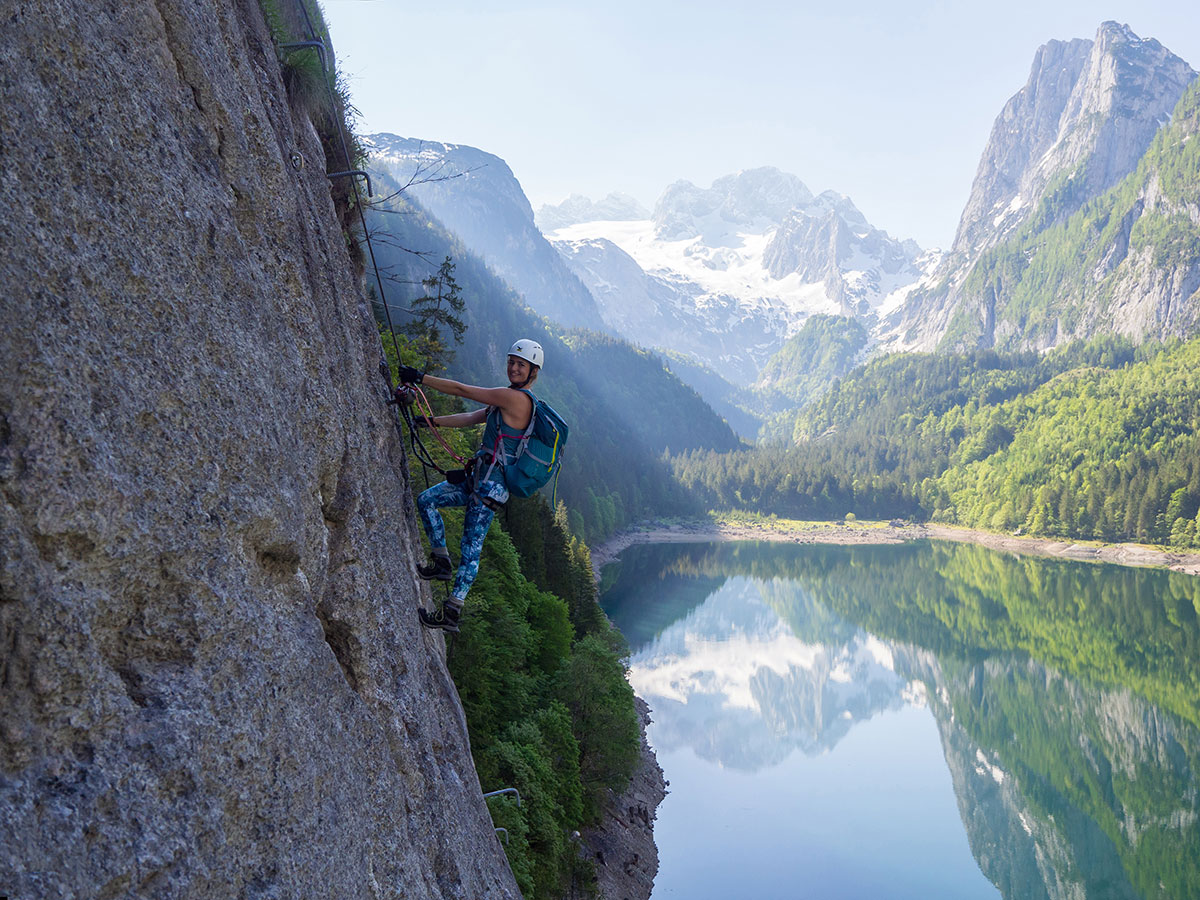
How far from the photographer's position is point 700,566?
121000 millimetres

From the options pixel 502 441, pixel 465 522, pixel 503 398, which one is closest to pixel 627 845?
pixel 465 522

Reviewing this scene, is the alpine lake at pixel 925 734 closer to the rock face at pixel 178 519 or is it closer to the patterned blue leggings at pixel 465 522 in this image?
the patterned blue leggings at pixel 465 522

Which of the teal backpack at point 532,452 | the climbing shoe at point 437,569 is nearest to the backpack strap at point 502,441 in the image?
the teal backpack at point 532,452

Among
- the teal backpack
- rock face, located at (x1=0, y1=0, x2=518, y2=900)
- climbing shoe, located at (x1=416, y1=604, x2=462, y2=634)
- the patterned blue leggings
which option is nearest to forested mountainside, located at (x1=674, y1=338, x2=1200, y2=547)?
the teal backpack

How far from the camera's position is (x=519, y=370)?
26.3ft

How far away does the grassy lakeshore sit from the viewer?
116375 mm

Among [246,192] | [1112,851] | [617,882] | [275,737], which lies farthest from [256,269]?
[1112,851]

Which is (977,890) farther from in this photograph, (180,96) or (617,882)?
(180,96)

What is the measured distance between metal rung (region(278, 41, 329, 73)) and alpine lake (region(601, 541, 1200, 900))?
29.3 m

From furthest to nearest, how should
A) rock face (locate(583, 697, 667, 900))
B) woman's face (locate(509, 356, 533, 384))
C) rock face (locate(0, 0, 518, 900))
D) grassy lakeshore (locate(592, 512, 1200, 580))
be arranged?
grassy lakeshore (locate(592, 512, 1200, 580))
rock face (locate(583, 697, 667, 900))
woman's face (locate(509, 356, 533, 384))
rock face (locate(0, 0, 518, 900))

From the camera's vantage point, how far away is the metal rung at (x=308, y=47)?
866cm

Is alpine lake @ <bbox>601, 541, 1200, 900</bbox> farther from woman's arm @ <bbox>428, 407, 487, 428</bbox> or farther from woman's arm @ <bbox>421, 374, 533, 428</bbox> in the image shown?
woman's arm @ <bbox>421, 374, 533, 428</bbox>

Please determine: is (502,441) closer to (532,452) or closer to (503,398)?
(532,452)

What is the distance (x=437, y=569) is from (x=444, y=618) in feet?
1.60
